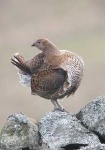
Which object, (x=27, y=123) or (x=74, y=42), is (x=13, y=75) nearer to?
(x=74, y=42)

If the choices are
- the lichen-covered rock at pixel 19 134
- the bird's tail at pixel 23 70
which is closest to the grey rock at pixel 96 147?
the lichen-covered rock at pixel 19 134

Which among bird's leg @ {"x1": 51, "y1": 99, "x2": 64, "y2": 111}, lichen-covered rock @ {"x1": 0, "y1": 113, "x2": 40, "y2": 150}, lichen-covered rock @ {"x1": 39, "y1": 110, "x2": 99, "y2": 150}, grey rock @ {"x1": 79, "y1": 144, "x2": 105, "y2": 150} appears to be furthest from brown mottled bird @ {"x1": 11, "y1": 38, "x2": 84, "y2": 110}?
grey rock @ {"x1": 79, "y1": 144, "x2": 105, "y2": 150}

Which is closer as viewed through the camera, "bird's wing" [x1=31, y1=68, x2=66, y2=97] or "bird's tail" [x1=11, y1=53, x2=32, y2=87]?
"bird's wing" [x1=31, y1=68, x2=66, y2=97]

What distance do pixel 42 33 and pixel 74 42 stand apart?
0.86 metres

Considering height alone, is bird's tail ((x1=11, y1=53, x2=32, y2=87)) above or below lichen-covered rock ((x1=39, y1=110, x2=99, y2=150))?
above

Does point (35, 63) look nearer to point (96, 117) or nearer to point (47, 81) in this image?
point (47, 81)

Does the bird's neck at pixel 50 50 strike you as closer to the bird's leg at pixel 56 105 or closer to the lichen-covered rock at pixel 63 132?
the bird's leg at pixel 56 105

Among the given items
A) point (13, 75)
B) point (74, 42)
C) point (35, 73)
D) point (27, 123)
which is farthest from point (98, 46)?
point (27, 123)

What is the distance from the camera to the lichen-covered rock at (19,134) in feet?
32.6

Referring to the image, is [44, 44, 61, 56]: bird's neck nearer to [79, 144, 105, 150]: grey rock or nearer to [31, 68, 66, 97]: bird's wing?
[31, 68, 66, 97]: bird's wing

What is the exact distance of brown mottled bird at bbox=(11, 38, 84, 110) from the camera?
36.3ft

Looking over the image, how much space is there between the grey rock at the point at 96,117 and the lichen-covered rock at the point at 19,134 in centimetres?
54

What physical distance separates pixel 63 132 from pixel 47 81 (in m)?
1.67

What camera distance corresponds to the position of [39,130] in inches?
393
